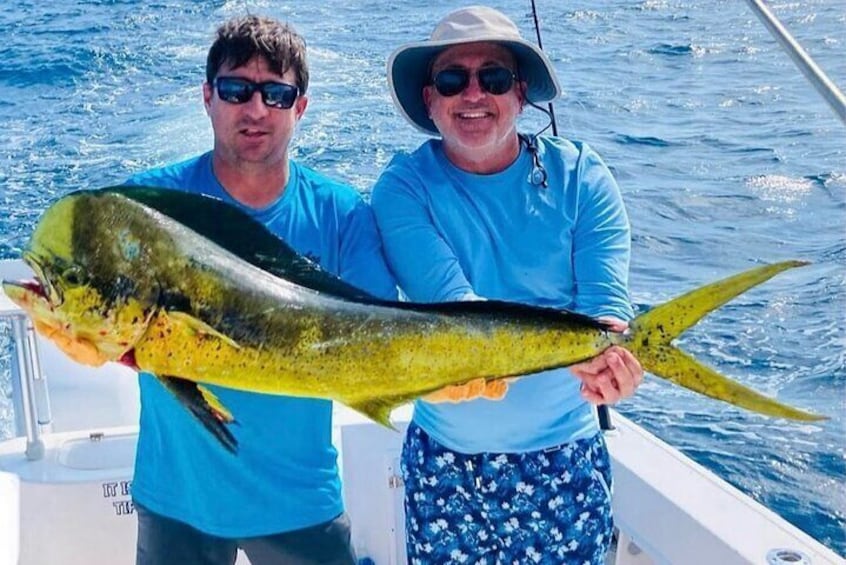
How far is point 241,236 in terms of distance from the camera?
1809mm

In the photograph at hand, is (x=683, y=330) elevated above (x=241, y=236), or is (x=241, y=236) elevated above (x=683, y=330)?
(x=241, y=236)

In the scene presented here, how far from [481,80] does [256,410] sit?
0.93m

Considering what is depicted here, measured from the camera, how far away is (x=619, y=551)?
3.33 meters

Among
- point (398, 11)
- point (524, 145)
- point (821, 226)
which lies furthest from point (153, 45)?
point (524, 145)

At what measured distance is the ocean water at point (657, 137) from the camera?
5688mm

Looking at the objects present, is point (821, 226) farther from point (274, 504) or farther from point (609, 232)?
point (274, 504)

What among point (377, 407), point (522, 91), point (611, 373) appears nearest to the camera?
point (377, 407)

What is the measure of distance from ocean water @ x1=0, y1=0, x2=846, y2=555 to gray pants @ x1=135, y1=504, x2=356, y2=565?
2936 mm

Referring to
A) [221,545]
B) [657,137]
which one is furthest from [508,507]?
[657,137]

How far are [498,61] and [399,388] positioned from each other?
99 cm

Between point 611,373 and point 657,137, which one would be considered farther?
point 657,137

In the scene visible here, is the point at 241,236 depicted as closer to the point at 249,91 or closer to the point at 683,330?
the point at 249,91

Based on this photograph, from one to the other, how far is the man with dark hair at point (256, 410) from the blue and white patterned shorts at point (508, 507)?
0.26 metres

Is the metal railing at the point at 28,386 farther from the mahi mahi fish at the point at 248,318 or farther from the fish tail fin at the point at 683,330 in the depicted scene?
the fish tail fin at the point at 683,330
